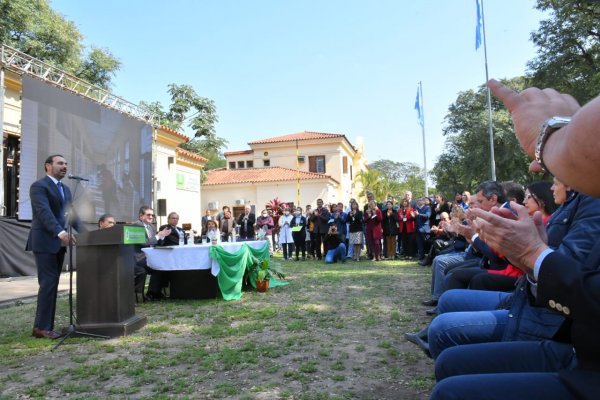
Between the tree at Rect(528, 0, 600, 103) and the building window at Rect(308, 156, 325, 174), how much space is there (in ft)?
68.1

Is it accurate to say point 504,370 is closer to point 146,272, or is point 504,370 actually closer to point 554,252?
point 554,252

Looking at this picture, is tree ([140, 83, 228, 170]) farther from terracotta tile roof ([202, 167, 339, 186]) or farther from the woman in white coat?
the woman in white coat

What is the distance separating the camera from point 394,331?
14.1ft

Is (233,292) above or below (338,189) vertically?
below

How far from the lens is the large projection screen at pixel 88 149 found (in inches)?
396

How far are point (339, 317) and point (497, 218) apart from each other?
3951mm

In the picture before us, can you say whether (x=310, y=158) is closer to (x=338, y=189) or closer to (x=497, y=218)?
(x=338, y=189)

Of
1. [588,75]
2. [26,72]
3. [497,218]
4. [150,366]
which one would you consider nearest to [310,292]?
[150,366]

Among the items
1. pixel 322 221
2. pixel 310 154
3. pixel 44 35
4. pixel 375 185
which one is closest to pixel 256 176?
pixel 310 154

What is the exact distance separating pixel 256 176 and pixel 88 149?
914 inches

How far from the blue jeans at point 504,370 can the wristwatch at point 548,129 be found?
709 millimetres

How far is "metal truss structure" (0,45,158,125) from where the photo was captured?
9.91m

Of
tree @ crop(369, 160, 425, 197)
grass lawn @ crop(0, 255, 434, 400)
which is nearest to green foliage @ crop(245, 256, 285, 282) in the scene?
grass lawn @ crop(0, 255, 434, 400)

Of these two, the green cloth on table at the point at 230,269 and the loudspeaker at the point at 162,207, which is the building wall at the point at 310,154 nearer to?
the loudspeaker at the point at 162,207
